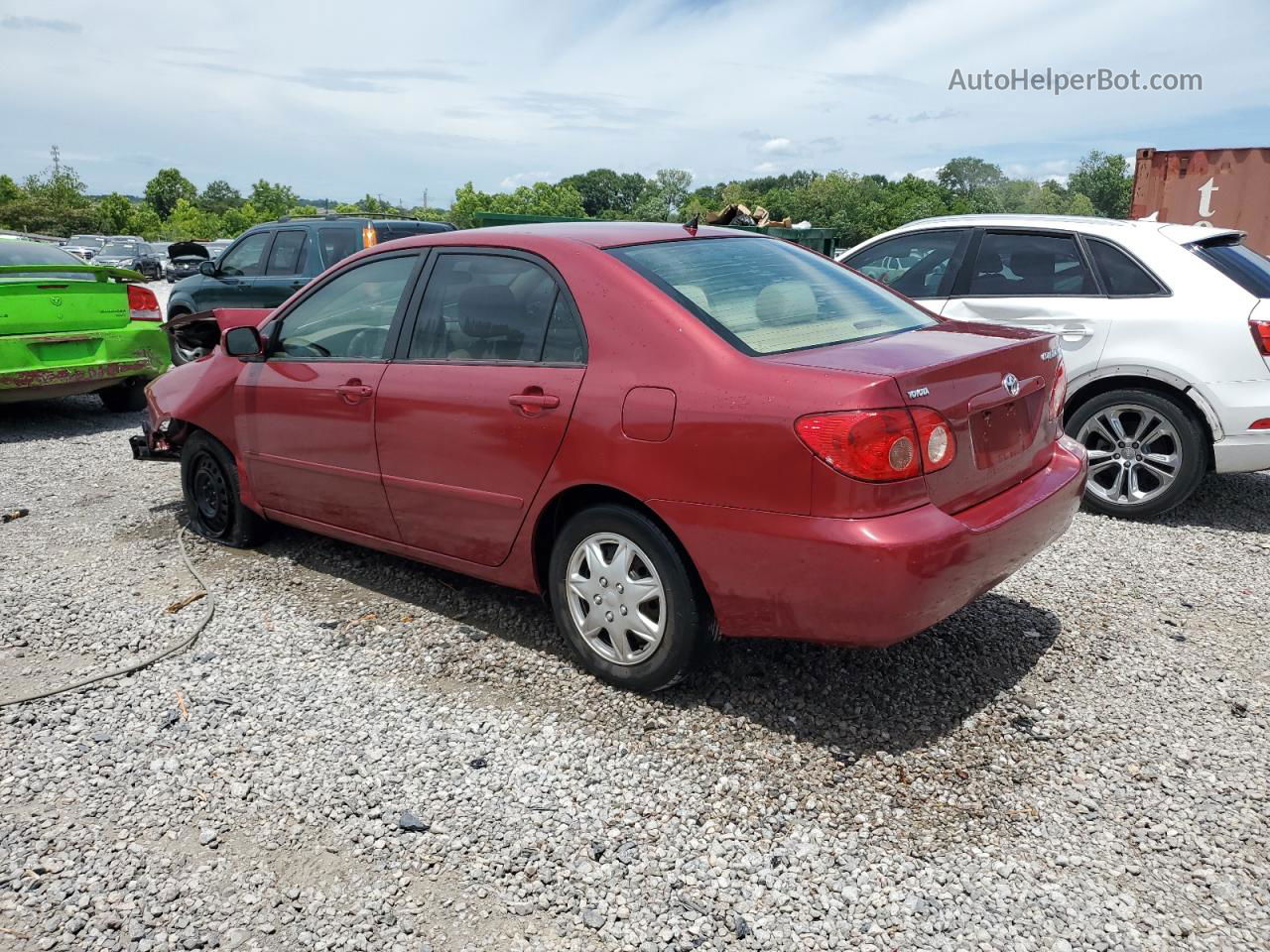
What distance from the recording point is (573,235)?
388cm

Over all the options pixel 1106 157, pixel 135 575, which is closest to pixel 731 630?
pixel 135 575

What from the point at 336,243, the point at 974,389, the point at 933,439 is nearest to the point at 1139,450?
the point at 974,389

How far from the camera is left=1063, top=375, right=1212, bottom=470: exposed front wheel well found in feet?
18.3

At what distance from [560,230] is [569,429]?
1033 mm

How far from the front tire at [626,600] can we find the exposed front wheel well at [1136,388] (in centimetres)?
307

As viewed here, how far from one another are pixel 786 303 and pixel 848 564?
1154 mm

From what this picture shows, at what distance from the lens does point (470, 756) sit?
3.24m

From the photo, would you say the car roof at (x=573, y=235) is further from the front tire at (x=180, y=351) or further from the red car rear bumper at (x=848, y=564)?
the front tire at (x=180, y=351)

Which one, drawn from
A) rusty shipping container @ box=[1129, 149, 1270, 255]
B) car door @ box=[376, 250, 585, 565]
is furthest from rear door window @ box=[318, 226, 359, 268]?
rusty shipping container @ box=[1129, 149, 1270, 255]

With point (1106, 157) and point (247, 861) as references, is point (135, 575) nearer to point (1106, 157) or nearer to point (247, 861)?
point (247, 861)

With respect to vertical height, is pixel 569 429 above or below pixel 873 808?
above

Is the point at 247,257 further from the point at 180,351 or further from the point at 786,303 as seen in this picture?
the point at 786,303

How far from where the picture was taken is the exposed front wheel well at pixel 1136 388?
5.59m

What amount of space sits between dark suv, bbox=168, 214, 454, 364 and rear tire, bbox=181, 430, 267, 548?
5.01 metres
